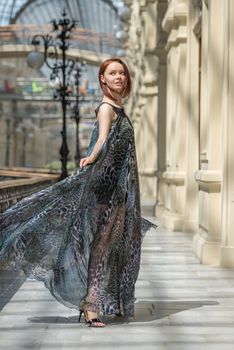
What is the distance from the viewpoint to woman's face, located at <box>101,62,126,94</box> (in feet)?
18.1

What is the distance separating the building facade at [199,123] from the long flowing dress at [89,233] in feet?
11.3

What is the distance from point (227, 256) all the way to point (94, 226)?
3646 millimetres

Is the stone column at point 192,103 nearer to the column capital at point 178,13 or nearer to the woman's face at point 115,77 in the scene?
the column capital at point 178,13

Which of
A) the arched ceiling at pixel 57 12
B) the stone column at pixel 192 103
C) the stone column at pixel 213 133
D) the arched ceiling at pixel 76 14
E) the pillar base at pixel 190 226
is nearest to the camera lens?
the stone column at pixel 213 133

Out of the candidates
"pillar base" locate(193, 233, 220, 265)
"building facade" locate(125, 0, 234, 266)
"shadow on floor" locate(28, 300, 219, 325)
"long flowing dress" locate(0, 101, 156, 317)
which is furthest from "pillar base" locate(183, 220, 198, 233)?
"long flowing dress" locate(0, 101, 156, 317)

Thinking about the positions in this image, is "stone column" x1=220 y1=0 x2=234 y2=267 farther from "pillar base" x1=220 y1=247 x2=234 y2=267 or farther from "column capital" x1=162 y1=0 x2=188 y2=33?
"column capital" x1=162 y1=0 x2=188 y2=33

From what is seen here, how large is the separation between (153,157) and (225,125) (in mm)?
16047

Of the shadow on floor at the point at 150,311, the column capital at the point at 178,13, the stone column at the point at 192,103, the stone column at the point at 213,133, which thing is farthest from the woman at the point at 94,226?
the column capital at the point at 178,13

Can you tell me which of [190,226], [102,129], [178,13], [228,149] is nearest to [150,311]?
[102,129]

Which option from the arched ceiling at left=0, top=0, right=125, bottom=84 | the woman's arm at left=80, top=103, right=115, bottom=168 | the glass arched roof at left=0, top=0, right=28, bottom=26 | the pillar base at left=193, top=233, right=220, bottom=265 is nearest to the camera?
the woman's arm at left=80, top=103, right=115, bottom=168

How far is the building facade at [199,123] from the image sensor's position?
8.86 meters

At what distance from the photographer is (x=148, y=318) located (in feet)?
18.8

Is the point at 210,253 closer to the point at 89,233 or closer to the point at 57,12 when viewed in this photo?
the point at 89,233

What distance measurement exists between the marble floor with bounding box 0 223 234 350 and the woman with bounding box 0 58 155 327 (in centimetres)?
24
